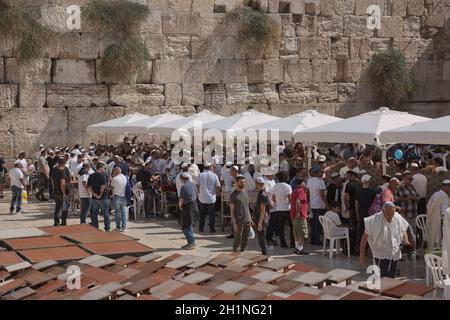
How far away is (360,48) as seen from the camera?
23234 millimetres

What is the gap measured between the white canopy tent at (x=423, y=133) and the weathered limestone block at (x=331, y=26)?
Answer: 36.1 feet

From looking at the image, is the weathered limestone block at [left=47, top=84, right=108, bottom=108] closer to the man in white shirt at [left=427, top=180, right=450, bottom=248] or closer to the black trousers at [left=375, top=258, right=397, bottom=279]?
the man in white shirt at [left=427, top=180, right=450, bottom=248]

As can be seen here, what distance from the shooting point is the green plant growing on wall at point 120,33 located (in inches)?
786

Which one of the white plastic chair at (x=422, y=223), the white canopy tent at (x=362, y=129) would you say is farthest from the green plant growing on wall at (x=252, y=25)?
the white plastic chair at (x=422, y=223)

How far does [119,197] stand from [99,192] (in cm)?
40

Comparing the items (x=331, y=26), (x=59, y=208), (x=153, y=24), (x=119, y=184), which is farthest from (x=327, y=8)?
(x=59, y=208)

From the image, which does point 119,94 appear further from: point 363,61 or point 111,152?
point 363,61

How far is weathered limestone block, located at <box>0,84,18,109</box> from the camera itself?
1944 cm

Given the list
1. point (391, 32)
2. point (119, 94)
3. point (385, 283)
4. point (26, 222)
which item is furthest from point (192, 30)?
point (385, 283)

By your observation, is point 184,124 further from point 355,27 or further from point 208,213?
point 355,27

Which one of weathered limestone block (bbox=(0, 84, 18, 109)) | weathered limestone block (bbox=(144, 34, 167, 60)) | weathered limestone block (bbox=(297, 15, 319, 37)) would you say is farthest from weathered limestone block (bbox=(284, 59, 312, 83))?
weathered limestone block (bbox=(0, 84, 18, 109))

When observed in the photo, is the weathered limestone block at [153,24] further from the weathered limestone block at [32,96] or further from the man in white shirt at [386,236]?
the man in white shirt at [386,236]

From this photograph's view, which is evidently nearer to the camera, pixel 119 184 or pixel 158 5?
pixel 119 184

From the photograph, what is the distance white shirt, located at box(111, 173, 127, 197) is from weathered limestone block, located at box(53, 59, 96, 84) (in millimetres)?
7422
